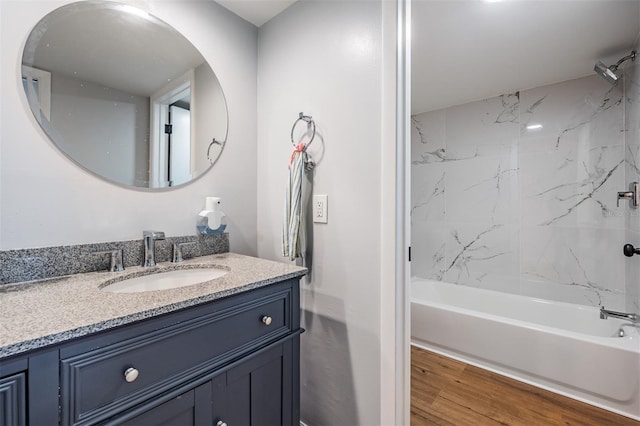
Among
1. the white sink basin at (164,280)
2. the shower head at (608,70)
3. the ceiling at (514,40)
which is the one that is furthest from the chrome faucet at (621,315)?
the white sink basin at (164,280)

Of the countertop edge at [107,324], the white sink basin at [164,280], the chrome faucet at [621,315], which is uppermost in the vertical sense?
the countertop edge at [107,324]

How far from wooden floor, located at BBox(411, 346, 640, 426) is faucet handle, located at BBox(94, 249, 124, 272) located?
168 cm

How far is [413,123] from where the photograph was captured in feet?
9.95

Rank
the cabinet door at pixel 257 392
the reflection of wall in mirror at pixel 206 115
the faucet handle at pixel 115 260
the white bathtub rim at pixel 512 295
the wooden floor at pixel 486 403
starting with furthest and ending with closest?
the white bathtub rim at pixel 512 295
the wooden floor at pixel 486 403
the reflection of wall in mirror at pixel 206 115
the faucet handle at pixel 115 260
the cabinet door at pixel 257 392

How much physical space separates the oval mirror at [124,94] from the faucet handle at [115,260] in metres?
0.29

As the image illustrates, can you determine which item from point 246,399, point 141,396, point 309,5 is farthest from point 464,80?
point 141,396

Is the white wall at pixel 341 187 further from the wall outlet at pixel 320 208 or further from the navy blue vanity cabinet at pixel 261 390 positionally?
the navy blue vanity cabinet at pixel 261 390

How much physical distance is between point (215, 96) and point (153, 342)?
124 centimetres

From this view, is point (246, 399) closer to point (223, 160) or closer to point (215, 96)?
point (223, 160)

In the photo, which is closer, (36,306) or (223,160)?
(36,306)

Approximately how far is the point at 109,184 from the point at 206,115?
0.57 m

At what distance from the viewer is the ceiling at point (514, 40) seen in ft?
4.65

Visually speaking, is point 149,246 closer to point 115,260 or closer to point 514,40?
point 115,260

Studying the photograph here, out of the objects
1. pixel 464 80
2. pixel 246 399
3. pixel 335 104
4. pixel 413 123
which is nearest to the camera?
pixel 246 399
